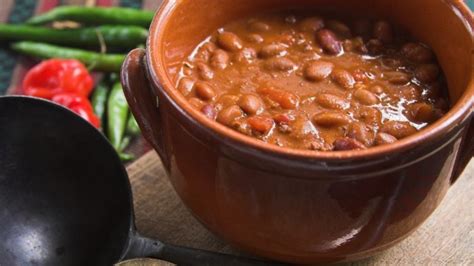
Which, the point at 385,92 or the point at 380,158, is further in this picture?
the point at 385,92

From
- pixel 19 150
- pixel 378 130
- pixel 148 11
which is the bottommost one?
pixel 148 11

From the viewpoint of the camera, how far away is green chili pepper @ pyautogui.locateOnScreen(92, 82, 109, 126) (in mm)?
3191

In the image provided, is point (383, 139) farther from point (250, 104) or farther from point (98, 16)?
point (98, 16)

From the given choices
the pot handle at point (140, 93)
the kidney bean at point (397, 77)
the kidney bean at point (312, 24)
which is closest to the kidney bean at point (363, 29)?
the kidney bean at point (312, 24)

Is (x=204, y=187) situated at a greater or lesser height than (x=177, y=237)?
greater

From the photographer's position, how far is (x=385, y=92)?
1938 millimetres

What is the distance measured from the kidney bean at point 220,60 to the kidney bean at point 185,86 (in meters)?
0.10

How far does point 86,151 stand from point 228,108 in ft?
1.55

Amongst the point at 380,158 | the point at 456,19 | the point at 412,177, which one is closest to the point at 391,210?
the point at 412,177

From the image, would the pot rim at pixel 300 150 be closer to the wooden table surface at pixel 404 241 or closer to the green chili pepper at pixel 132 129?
the wooden table surface at pixel 404 241

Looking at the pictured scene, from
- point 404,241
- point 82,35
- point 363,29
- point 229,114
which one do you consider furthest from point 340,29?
point 82,35

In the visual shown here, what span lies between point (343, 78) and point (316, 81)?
0.08 m

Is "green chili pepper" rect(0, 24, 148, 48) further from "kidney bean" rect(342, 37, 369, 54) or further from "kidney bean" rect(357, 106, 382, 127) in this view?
"kidney bean" rect(357, 106, 382, 127)

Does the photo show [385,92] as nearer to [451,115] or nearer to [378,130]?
[378,130]
